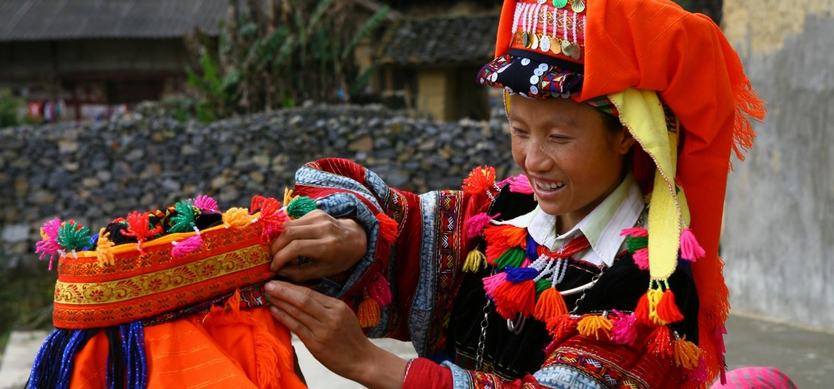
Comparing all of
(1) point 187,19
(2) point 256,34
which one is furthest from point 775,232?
(1) point 187,19

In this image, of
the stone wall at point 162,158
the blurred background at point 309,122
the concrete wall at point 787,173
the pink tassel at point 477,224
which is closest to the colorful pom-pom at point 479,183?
the pink tassel at point 477,224

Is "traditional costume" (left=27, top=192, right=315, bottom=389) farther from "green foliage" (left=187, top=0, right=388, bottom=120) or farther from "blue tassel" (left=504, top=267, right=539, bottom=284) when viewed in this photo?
"green foliage" (left=187, top=0, right=388, bottom=120)

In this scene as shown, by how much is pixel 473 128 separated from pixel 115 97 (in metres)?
16.1

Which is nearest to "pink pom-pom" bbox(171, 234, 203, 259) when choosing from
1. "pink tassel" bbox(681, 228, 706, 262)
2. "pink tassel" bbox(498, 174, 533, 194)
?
"pink tassel" bbox(498, 174, 533, 194)

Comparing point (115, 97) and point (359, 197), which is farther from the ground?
point (359, 197)

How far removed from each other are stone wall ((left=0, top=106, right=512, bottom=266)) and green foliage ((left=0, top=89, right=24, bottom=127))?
6.60 metres

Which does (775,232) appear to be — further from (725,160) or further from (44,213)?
(44,213)

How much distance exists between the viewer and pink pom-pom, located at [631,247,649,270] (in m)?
2.12

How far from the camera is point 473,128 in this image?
1144 centimetres

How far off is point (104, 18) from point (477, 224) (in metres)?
23.1

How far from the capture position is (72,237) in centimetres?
210

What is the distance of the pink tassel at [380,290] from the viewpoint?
7.98ft

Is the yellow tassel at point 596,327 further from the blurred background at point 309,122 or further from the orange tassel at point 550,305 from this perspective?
the blurred background at point 309,122

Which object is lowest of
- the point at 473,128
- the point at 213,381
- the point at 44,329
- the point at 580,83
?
the point at 44,329
